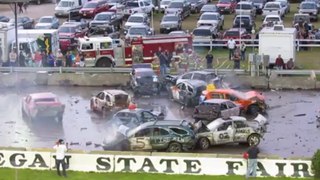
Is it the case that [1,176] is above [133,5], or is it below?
below

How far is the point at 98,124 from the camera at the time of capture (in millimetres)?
35625

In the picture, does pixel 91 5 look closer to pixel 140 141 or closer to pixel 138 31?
pixel 138 31

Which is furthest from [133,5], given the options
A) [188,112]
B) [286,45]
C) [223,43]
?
[188,112]

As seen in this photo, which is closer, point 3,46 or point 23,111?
point 23,111

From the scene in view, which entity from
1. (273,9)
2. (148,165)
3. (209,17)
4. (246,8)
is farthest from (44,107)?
(273,9)

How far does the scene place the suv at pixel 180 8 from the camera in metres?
62.7

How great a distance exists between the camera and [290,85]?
42188mm

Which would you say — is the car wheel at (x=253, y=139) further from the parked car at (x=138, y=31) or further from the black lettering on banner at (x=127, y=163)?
the parked car at (x=138, y=31)

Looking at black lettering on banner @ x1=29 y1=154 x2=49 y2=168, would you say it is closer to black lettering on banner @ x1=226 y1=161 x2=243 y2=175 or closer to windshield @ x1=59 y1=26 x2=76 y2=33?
black lettering on banner @ x1=226 y1=161 x2=243 y2=175

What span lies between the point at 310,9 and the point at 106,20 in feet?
48.1

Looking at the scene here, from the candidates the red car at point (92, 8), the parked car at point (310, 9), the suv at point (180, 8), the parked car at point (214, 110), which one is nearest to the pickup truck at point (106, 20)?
the red car at point (92, 8)

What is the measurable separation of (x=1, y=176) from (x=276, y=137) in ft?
36.9

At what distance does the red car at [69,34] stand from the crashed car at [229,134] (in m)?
23.0

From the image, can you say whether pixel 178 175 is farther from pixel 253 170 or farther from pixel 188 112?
pixel 188 112
